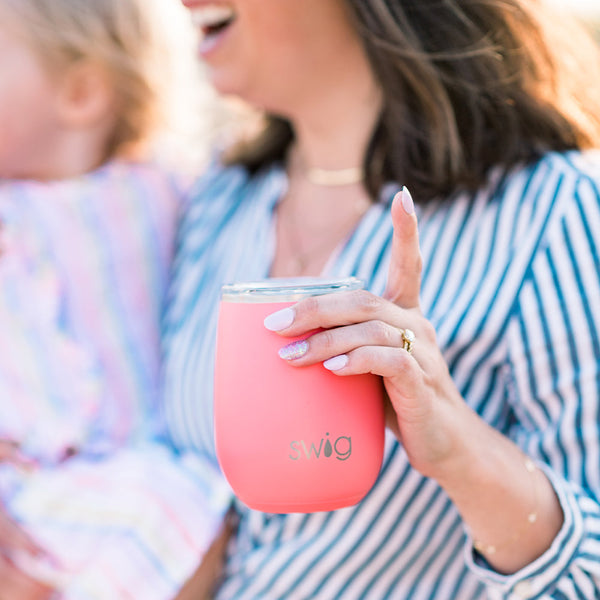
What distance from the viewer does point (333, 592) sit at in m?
1.17

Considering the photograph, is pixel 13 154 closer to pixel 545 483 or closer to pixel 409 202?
pixel 409 202

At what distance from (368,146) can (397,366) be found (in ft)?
2.37

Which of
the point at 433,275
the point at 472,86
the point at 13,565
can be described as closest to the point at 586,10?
the point at 472,86

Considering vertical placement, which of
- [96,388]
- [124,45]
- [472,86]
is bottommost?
[96,388]

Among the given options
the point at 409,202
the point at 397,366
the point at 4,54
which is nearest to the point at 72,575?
the point at 397,366

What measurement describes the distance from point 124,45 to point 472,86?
3.29ft

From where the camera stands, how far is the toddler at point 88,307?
50.1 inches

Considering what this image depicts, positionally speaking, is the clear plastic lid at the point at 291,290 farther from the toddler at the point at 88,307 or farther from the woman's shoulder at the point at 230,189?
the woman's shoulder at the point at 230,189

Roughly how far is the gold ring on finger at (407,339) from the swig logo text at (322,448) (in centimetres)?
12

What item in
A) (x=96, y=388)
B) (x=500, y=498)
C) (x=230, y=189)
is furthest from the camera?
(x=230, y=189)

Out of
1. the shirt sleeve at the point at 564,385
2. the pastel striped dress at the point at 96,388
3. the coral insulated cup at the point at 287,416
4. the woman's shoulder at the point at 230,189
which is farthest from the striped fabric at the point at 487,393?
the woman's shoulder at the point at 230,189

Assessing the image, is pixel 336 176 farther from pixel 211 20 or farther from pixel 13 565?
pixel 13 565

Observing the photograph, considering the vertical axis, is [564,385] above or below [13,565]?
above

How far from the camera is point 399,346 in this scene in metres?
0.78
